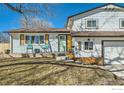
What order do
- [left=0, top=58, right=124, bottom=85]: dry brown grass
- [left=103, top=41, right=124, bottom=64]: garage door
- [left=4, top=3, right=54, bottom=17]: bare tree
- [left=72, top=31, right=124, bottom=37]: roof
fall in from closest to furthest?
[left=0, top=58, right=124, bottom=85]: dry brown grass, [left=4, top=3, right=54, bottom=17]: bare tree, [left=103, top=41, right=124, bottom=64]: garage door, [left=72, top=31, right=124, bottom=37]: roof

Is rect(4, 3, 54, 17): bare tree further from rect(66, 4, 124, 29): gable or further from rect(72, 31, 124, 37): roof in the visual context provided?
rect(66, 4, 124, 29): gable

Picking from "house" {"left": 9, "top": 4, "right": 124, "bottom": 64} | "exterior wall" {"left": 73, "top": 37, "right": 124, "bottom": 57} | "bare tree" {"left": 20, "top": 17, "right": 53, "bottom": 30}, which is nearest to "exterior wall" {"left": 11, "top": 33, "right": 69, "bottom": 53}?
"house" {"left": 9, "top": 4, "right": 124, "bottom": 64}

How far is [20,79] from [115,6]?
7.20 metres

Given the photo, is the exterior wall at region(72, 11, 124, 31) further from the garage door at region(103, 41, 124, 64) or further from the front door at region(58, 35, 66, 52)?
the garage door at region(103, 41, 124, 64)

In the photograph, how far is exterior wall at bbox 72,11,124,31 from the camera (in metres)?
14.8

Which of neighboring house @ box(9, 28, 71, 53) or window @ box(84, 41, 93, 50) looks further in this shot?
window @ box(84, 41, 93, 50)

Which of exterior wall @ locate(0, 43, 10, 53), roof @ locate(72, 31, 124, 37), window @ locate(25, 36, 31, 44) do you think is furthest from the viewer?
window @ locate(25, 36, 31, 44)

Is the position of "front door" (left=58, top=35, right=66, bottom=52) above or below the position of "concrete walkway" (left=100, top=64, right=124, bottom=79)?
above

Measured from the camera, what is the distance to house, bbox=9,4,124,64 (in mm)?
13820

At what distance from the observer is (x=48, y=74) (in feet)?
34.9

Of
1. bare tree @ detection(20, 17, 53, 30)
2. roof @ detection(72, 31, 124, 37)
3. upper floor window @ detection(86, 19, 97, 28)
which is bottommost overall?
roof @ detection(72, 31, 124, 37)

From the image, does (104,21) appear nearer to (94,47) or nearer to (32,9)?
(94,47)

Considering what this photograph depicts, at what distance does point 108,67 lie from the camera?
42.3 feet
